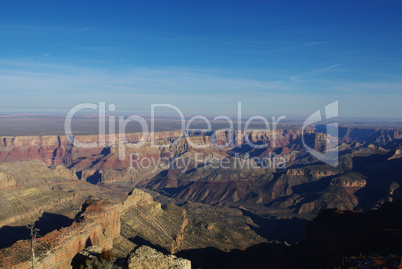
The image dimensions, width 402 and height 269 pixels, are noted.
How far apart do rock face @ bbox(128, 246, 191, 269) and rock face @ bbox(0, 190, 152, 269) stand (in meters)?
19.5

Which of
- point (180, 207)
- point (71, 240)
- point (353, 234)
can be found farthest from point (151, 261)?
point (180, 207)

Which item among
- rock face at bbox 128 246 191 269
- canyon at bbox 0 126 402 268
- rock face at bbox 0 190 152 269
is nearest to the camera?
rock face at bbox 128 246 191 269

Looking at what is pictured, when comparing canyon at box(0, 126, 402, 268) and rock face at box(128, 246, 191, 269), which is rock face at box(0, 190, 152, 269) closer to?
canyon at box(0, 126, 402, 268)

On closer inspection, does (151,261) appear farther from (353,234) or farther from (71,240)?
(353,234)

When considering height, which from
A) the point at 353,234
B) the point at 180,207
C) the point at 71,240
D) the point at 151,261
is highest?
the point at 151,261

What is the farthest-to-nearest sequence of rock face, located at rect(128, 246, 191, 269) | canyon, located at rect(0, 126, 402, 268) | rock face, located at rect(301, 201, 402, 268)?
canyon, located at rect(0, 126, 402, 268), rock face, located at rect(301, 201, 402, 268), rock face, located at rect(128, 246, 191, 269)

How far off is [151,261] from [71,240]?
24416mm

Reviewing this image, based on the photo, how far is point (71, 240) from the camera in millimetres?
44625

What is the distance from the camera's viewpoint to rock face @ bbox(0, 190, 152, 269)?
3853 cm

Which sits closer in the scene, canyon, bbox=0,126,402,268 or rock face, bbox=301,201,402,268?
rock face, bbox=301,201,402,268

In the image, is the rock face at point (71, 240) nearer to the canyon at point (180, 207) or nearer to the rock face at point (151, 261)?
the canyon at point (180, 207)

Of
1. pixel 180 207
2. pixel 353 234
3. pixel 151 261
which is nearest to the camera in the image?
pixel 151 261

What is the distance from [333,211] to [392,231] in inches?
568

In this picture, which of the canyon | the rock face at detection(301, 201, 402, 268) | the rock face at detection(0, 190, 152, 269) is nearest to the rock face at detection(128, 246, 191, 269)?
the canyon
